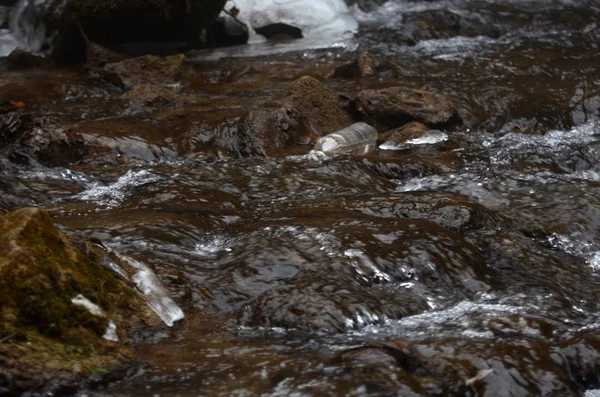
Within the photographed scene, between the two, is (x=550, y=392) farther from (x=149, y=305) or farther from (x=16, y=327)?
(x=16, y=327)

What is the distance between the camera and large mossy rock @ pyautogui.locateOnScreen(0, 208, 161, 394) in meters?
2.79

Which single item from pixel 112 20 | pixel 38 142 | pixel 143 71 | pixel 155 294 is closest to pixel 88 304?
pixel 155 294

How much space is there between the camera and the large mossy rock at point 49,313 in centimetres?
279

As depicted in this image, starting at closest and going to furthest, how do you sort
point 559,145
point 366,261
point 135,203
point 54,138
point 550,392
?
point 550,392
point 366,261
point 135,203
point 54,138
point 559,145

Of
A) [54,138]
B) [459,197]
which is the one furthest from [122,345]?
[54,138]

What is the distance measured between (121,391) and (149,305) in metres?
0.64

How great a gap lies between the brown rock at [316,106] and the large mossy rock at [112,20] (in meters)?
2.90

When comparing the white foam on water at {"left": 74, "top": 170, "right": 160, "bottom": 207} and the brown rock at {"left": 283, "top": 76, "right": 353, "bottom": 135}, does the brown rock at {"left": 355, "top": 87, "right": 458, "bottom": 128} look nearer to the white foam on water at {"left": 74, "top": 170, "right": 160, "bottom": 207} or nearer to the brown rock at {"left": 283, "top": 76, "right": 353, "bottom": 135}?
the brown rock at {"left": 283, "top": 76, "right": 353, "bottom": 135}

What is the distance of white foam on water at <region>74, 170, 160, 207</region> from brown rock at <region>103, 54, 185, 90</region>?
290 cm

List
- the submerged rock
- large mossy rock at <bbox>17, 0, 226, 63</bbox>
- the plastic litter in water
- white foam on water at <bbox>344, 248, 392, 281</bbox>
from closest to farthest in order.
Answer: white foam on water at <bbox>344, 248, 392, 281</bbox> < the submerged rock < the plastic litter in water < large mossy rock at <bbox>17, 0, 226, 63</bbox>

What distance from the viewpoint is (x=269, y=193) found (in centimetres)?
549

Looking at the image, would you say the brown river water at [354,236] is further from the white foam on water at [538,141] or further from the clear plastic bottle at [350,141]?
the clear plastic bottle at [350,141]

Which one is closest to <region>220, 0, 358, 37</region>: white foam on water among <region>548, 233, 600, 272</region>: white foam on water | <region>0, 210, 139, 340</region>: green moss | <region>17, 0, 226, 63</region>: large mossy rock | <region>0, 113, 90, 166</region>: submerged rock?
<region>17, 0, 226, 63</region>: large mossy rock

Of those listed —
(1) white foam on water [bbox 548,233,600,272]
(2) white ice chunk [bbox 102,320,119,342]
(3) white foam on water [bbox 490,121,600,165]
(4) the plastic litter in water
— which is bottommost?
(3) white foam on water [bbox 490,121,600,165]
